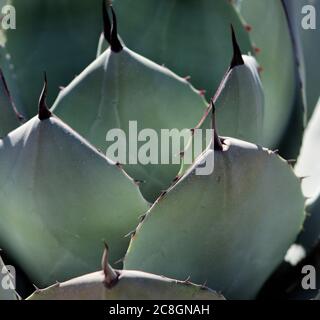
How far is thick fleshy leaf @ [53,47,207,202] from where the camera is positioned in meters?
1.15

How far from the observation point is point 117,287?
892 millimetres

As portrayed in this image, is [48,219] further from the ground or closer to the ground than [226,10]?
closer to the ground

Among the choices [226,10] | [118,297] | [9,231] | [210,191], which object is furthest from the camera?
[226,10]

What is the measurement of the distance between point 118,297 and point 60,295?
0.07 m

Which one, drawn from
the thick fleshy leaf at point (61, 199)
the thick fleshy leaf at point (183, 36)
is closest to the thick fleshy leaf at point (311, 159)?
the thick fleshy leaf at point (183, 36)

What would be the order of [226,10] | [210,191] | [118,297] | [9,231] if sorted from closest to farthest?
[118,297], [210,191], [9,231], [226,10]

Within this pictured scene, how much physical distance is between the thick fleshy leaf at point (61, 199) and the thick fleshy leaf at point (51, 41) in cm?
31

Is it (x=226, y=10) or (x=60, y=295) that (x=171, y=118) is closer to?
(x=226, y=10)

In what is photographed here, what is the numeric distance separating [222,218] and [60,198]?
21 centimetres

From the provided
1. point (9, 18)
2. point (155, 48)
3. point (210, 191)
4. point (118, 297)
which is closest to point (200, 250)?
point (210, 191)

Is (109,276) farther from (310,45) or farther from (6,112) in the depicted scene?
(310,45)
